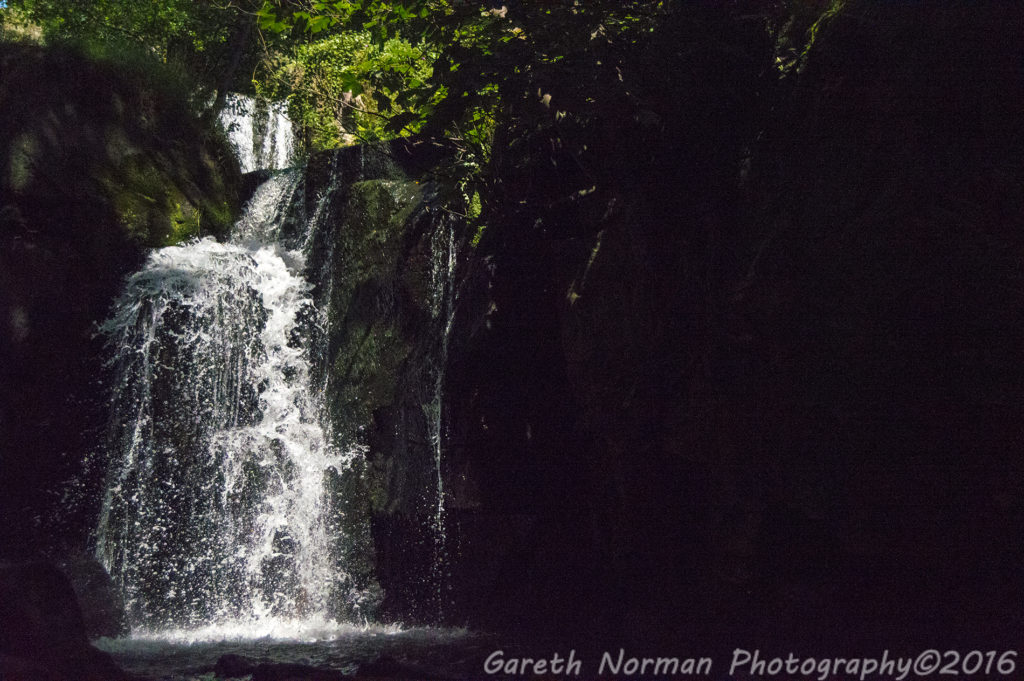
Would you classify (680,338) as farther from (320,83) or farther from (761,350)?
(320,83)

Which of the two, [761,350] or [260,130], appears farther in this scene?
[260,130]

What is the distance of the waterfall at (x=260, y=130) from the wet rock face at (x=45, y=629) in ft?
32.7

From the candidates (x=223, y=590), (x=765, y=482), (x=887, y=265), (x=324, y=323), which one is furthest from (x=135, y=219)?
(x=887, y=265)

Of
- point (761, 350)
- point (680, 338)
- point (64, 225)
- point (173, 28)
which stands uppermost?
point (173, 28)

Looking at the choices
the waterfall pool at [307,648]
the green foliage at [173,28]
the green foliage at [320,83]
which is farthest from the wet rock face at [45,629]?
the green foliage at [320,83]

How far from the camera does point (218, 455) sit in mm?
7930

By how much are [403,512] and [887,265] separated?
536 centimetres

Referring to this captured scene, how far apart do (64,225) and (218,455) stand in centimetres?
304

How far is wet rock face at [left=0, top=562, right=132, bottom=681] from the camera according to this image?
436 centimetres

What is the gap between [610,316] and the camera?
5340 mm

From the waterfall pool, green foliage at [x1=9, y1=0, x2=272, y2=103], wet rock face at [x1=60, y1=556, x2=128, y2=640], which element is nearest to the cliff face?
wet rock face at [x1=60, y1=556, x2=128, y2=640]

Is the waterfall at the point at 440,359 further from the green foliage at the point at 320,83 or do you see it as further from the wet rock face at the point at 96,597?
the green foliage at the point at 320,83

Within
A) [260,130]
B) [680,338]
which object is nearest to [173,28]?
[260,130]

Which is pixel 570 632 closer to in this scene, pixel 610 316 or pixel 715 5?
pixel 610 316
